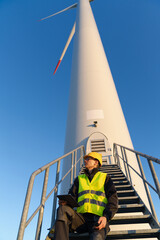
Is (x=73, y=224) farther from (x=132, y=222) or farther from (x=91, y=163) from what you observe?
(x=132, y=222)

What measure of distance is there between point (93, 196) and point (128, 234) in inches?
24.2

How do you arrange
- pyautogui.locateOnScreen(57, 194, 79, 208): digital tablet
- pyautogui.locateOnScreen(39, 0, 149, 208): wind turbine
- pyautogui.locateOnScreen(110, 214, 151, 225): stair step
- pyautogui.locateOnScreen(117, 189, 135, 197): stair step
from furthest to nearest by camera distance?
pyautogui.locateOnScreen(39, 0, 149, 208): wind turbine, pyautogui.locateOnScreen(117, 189, 135, 197): stair step, pyautogui.locateOnScreen(110, 214, 151, 225): stair step, pyautogui.locateOnScreen(57, 194, 79, 208): digital tablet

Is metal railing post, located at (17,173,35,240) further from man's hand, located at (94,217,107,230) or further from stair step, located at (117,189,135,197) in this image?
stair step, located at (117,189,135,197)

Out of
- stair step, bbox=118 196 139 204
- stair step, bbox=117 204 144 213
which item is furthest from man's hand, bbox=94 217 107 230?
stair step, bbox=118 196 139 204

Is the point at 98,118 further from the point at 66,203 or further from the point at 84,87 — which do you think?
the point at 66,203

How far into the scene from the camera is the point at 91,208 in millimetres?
1772

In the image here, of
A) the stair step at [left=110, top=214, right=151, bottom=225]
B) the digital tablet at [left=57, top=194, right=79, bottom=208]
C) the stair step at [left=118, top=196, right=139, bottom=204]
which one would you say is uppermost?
the stair step at [left=118, top=196, right=139, bottom=204]

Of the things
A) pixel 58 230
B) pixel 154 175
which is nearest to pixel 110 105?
pixel 154 175

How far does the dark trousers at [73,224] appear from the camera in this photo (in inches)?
57.8

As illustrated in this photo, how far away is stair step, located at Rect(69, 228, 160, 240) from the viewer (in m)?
1.83

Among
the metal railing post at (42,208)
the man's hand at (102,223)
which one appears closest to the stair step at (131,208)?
the man's hand at (102,223)

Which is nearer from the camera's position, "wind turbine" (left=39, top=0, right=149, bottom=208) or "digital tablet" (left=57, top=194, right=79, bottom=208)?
"digital tablet" (left=57, top=194, right=79, bottom=208)

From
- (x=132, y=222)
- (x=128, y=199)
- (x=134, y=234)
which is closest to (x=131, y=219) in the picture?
(x=132, y=222)

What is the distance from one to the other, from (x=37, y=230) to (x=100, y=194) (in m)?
0.73
